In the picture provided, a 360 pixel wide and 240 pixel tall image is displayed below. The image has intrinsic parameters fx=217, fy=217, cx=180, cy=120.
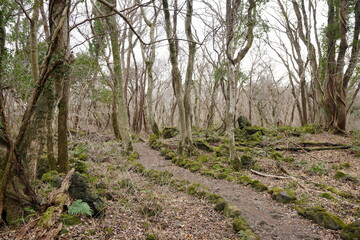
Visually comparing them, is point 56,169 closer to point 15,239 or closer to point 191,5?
point 15,239

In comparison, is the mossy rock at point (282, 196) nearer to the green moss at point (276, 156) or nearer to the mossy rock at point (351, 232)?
the mossy rock at point (351, 232)

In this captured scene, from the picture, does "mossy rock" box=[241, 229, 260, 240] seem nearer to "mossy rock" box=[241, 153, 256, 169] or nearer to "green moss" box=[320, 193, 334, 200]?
"green moss" box=[320, 193, 334, 200]

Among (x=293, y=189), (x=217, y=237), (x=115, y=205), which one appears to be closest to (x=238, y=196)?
(x=293, y=189)

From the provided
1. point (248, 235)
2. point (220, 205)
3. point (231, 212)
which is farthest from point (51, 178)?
point (248, 235)

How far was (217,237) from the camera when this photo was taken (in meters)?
3.84

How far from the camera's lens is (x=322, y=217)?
432cm

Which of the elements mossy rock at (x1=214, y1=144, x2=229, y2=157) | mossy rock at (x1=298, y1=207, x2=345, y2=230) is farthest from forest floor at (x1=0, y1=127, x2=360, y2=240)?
mossy rock at (x1=214, y1=144, x2=229, y2=157)

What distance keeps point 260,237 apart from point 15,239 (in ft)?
12.4

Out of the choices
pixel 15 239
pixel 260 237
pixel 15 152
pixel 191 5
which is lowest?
pixel 260 237

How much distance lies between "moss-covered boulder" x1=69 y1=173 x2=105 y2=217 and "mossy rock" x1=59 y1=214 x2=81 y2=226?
372mm

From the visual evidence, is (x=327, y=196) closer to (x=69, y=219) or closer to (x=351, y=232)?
(x=351, y=232)

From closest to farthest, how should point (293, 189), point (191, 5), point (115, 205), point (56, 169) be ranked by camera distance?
point (115, 205) < point (56, 169) < point (293, 189) < point (191, 5)

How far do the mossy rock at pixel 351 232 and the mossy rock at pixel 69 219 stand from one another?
4.47 m

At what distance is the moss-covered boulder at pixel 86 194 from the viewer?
3713 millimetres
